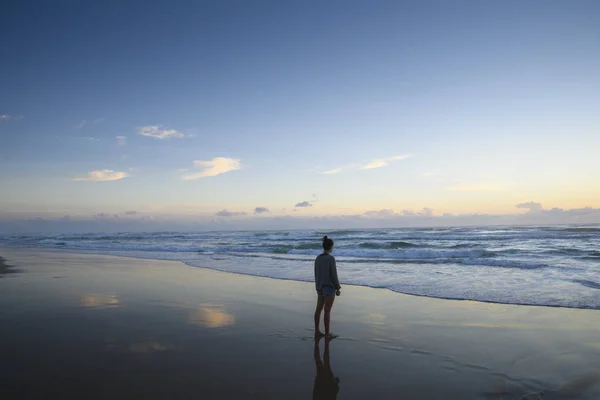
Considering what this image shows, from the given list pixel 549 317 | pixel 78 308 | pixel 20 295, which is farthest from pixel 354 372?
pixel 20 295

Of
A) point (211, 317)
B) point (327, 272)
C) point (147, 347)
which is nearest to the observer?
point (147, 347)

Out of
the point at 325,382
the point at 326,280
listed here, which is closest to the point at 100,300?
the point at 326,280

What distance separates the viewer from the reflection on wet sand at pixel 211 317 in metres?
7.25

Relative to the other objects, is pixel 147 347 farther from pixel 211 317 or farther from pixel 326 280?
pixel 326 280

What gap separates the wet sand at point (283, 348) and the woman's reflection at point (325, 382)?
1cm

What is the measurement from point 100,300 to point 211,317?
3.48 m

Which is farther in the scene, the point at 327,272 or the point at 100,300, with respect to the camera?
the point at 100,300

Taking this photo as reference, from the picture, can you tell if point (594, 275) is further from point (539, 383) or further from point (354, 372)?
point (354, 372)

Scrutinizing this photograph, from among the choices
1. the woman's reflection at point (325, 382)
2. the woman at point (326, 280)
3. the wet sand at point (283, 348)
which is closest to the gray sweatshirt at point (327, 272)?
the woman at point (326, 280)

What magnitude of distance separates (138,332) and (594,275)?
1476cm

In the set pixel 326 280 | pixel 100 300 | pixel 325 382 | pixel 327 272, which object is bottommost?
pixel 325 382

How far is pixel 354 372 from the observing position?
489cm

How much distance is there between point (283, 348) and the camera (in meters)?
5.82

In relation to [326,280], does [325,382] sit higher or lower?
lower
